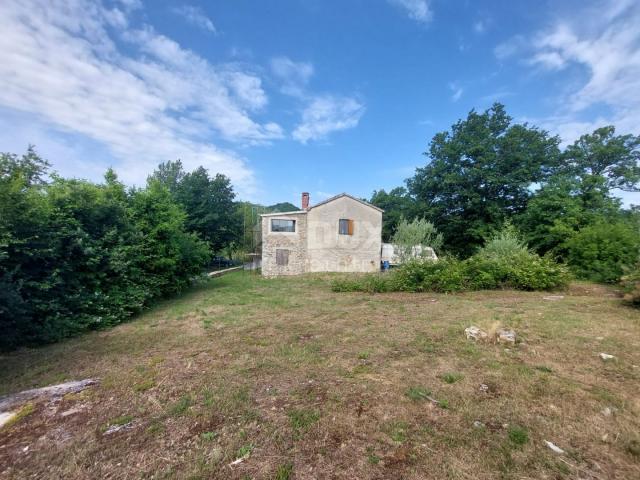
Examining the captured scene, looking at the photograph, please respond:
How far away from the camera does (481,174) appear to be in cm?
2066

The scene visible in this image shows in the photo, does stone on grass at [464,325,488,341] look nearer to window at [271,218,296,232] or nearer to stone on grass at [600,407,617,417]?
stone on grass at [600,407,617,417]

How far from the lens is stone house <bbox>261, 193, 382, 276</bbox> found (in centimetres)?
1831

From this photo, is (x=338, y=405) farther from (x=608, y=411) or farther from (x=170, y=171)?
(x=170, y=171)

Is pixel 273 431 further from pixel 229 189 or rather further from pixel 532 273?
pixel 229 189

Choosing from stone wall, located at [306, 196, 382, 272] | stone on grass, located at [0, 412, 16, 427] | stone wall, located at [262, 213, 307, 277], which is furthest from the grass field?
stone wall, located at [306, 196, 382, 272]

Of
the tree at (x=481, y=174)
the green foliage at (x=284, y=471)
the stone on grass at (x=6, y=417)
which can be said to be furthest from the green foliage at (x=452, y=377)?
the tree at (x=481, y=174)

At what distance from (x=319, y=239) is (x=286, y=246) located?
7.90ft

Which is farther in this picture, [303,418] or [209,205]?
[209,205]

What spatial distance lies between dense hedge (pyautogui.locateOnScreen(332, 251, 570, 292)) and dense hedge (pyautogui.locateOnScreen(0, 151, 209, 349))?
7.39m

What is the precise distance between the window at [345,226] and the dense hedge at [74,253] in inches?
447

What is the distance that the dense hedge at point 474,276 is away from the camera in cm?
969

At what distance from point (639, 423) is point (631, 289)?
729 cm

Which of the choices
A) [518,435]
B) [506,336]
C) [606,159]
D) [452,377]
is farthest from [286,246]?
[606,159]

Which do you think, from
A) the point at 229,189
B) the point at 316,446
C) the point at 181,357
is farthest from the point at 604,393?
the point at 229,189
